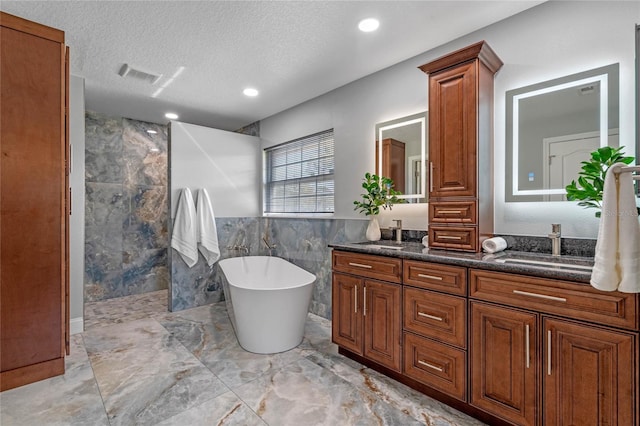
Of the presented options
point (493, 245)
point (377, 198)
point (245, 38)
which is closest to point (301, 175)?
point (377, 198)

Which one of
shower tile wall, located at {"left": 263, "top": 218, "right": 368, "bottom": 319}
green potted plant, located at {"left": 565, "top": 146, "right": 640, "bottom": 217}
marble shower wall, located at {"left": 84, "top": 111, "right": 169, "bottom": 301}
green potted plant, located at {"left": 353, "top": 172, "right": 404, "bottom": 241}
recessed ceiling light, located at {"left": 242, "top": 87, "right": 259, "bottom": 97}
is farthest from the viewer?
marble shower wall, located at {"left": 84, "top": 111, "right": 169, "bottom": 301}

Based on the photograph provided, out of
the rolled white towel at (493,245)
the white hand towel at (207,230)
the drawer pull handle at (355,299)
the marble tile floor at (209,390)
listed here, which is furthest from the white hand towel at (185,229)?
the rolled white towel at (493,245)

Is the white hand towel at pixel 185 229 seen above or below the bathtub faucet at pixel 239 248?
above

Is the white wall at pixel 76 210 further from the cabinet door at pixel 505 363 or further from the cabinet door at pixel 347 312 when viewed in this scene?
the cabinet door at pixel 505 363

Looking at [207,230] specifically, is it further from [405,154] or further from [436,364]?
[436,364]

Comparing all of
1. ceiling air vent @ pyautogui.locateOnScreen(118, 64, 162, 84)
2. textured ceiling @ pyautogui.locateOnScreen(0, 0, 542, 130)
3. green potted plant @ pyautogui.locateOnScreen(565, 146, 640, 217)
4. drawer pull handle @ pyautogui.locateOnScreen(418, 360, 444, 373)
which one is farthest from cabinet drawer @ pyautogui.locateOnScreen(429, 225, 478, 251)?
ceiling air vent @ pyautogui.locateOnScreen(118, 64, 162, 84)

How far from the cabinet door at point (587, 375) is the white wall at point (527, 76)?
0.75m

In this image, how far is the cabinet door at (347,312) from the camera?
95.9 inches

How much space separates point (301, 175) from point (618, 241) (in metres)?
3.23

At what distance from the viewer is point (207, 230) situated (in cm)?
411

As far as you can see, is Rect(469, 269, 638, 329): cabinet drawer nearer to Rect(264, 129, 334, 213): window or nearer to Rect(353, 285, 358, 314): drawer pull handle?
Rect(353, 285, 358, 314): drawer pull handle

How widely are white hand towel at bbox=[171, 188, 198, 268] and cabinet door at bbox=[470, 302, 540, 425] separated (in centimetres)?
323

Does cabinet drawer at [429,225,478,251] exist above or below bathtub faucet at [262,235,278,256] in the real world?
above

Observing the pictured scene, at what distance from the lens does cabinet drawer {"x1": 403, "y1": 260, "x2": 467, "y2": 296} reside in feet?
6.07
